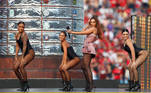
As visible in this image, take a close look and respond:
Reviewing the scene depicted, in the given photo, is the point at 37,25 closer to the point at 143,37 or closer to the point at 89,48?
the point at 143,37

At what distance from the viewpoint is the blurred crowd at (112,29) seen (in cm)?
2817

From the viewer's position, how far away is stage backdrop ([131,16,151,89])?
1418 centimetres

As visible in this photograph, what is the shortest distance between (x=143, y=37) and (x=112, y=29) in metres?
17.5

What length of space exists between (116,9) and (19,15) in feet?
61.0

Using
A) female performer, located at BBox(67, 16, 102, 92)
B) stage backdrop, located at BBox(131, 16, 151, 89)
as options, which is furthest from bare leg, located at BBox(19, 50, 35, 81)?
stage backdrop, located at BBox(131, 16, 151, 89)

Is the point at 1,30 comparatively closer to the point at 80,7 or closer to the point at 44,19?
the point at 44,19

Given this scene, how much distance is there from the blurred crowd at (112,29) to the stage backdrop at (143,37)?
10.3 meters

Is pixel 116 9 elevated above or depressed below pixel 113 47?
above

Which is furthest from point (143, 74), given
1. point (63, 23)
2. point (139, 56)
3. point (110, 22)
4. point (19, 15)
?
point (110, 22)

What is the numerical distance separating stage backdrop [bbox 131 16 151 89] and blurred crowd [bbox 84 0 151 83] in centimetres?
1035

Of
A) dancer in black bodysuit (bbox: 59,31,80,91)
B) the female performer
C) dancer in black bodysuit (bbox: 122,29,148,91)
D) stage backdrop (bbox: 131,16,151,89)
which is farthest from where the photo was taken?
stage backdrop (bbox: 131,16,151,89)

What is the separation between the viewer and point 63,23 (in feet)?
51.1

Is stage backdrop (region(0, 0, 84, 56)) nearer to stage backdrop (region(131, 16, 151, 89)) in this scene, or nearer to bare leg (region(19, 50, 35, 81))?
stage backdrop (region(131, 16, 151, 89))

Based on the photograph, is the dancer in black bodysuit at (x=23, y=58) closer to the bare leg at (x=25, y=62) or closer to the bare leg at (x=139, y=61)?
the bare leg at (x=25, y=62)
